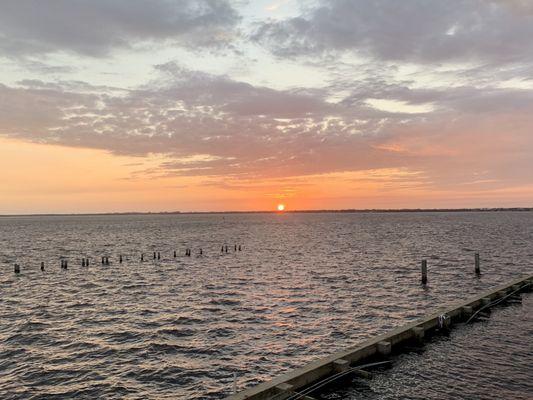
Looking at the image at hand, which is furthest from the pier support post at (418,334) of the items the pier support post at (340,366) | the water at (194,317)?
the pier support post at (340,366)

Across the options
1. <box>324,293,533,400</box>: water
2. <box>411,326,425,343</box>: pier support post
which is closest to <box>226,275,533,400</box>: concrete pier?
<box>411,326,425,343</box>: pier support post

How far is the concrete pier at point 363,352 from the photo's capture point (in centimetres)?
1409

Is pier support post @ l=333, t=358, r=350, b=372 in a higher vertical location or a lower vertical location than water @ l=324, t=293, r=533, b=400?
higher

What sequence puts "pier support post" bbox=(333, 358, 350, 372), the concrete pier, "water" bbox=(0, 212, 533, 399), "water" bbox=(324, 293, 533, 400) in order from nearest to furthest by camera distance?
the concrete pier
"water" bbox=(324, 293, 533, 400)
"pier support post" bbox=(333, 358, 350, 372)
"water" bbox=(0, 212, 533, 399)

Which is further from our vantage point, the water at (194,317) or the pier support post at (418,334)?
the pier support post at (418,334)

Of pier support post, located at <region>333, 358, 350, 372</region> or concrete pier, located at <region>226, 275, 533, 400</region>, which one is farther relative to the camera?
pier support post, located at <region>333, 358, 350, 372</region>

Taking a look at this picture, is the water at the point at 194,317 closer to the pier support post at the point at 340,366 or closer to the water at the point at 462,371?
the pier support post at the point at 340,366

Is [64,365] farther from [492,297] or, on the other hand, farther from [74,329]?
[492,297]

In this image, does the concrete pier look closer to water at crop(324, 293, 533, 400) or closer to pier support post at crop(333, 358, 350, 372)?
pier support post at crop(333, 358, 350, 372)

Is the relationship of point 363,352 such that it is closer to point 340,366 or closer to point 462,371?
point 340,366

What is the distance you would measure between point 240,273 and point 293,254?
71.9 feet

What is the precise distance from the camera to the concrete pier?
46.2ft

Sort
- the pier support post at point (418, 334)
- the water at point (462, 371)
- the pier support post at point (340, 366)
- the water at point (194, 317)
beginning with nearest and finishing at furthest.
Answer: the water at point (462, 371), the pier support post at point (340, 366), the water at point (194, 317), the pier support post at point (418, 334)

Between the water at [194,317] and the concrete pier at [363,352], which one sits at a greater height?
the concrete pier at [363,352]
